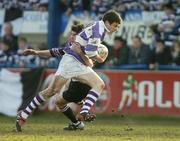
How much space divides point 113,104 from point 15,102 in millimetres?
2654

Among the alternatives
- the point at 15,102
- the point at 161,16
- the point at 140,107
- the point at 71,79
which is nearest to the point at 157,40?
the point at 161,16

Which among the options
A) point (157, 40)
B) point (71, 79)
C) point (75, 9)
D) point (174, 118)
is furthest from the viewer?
point (75, 9)

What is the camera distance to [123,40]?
2091 cm

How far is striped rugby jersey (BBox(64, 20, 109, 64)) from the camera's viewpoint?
1202 cm

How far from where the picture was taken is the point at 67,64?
42.0 feet

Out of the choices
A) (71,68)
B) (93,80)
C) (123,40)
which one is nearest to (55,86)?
(71,68)

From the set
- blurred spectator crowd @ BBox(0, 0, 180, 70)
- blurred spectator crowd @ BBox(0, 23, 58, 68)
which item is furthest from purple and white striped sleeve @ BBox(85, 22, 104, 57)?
blurred spectator crowd @ BBox(0, 23, 58, 68)

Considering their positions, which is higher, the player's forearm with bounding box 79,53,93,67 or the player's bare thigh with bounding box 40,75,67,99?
the player's forearm with bounding box 79,53,93,67

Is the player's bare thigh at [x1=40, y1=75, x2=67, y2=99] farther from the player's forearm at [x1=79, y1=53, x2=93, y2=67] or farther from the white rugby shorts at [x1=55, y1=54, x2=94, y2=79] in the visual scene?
the player's forearm at [x1=79, y1=53, x2=93, y2=67]

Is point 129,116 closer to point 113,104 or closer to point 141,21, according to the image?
point 113,104

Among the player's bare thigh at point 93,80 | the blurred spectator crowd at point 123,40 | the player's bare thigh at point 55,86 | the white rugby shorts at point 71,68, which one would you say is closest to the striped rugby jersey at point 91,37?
the white rugby shorts at point 71,68

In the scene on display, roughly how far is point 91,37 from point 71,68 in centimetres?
93

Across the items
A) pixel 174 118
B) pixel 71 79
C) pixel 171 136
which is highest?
pixel 71 79

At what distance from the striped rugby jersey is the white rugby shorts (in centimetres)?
12
